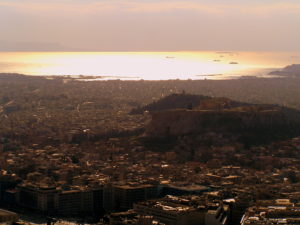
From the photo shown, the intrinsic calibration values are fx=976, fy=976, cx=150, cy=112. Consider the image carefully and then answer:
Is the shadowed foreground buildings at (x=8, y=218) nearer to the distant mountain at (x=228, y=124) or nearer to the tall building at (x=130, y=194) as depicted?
the tall building at (x=130, y=194)

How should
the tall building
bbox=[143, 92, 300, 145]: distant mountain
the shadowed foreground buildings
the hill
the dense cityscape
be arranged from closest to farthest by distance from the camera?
the shadowed foreground buildings
the dense cityscape
the tall building
the hill
bbox=[143, 92, 300, 145]: distant mountain

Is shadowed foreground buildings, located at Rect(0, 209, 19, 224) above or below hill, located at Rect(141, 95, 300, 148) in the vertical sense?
below

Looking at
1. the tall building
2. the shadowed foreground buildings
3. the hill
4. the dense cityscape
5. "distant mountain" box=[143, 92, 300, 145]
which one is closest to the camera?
the shadowed foreground buildings

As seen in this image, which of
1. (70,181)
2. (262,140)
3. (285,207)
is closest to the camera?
(285,207)

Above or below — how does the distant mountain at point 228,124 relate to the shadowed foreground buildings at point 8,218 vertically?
above

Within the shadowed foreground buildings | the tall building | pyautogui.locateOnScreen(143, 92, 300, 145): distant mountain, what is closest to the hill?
pyautogui.locateOnScreen(143, 92, 300, 145): distant mountain

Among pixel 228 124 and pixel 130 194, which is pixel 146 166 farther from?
pixel 228 124

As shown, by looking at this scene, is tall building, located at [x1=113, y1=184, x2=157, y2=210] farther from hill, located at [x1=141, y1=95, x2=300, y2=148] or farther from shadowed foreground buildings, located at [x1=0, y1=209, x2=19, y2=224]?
hill, located at [x1=141, y1=95, x2=300, y2=148]

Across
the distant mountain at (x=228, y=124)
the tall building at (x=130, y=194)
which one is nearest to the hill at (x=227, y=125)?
the distant mountain at (x=228, y=124)

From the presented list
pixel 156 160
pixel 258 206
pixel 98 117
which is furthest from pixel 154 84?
pixel 258 206

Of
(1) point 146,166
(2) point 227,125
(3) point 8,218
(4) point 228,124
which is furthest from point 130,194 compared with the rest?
(4) point 228,124

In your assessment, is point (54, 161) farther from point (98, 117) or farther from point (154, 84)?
point (154, 84)
